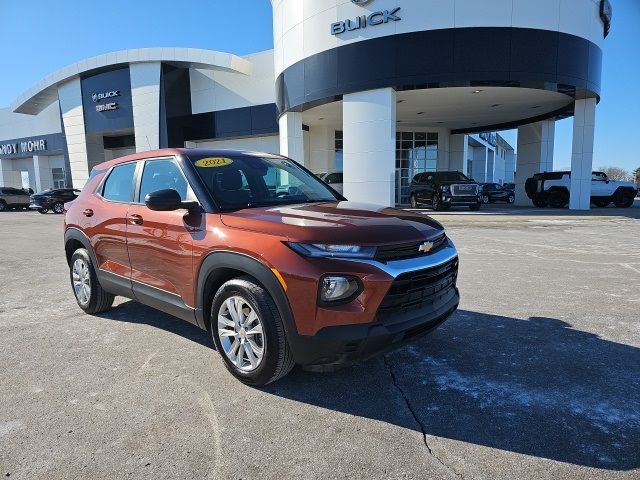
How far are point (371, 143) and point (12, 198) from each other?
89.8 feet

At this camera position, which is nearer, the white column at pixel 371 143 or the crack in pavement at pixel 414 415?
the crack in pavement at pixel 414 415

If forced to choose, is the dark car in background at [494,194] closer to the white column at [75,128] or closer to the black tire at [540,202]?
the black tire at [540,202]

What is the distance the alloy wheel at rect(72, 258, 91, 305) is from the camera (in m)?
4.87

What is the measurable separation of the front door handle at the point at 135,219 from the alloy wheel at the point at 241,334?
129cm

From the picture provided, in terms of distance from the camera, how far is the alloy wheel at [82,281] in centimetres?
487

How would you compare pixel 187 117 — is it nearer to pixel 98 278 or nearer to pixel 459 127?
pixel 459 127

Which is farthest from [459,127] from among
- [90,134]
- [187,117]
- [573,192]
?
[90,134]

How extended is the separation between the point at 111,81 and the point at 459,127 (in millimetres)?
24373

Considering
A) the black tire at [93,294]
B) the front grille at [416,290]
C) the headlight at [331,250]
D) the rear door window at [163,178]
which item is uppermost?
the rear door window at [163,178]

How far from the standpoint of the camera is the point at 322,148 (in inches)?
1086

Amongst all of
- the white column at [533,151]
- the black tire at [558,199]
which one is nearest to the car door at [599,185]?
the black tire at [558,199]

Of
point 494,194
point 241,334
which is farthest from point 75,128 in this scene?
point 241,334

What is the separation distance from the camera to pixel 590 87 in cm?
1795

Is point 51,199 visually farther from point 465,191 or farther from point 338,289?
point 338,289
